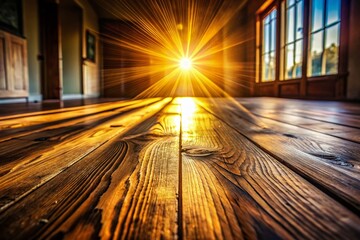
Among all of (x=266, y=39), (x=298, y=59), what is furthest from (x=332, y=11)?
(x=266, y=39)

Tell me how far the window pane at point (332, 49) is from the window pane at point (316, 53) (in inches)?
4.8

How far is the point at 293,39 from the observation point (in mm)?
4578

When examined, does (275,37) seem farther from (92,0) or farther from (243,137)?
(243,137)

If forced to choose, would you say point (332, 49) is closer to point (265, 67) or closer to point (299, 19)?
point (299, 19)

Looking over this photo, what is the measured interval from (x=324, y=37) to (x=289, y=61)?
3.81ft

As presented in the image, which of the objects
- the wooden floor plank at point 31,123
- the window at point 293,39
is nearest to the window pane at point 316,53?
the window at point 293,39

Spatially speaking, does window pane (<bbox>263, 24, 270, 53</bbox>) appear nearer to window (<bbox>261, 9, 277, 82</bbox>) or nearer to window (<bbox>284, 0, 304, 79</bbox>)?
window (<bbox>261, 9, 277, 82</bbox>)

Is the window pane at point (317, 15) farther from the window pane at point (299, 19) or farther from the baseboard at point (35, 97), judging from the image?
the baseboard at point (35, 97)

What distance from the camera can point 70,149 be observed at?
0.57 m

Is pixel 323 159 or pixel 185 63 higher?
pixel 185 63

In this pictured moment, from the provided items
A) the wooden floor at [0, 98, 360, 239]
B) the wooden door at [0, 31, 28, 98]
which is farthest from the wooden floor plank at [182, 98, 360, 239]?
the wooden door at [0, 31, 28, 98]

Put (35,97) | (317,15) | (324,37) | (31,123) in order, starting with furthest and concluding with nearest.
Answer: (35,97) < (317,15) < (324,37) < (31,123)

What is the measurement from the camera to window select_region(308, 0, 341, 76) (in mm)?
3438

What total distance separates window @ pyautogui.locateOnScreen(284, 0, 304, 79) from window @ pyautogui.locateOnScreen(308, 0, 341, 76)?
12.9 inches
